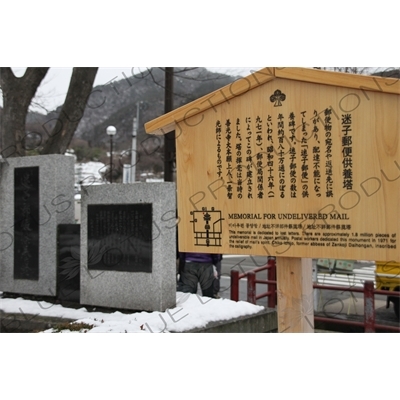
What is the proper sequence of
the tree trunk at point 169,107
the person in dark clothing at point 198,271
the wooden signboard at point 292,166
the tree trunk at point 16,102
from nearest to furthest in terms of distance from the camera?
1. the wooden signboard at point 292,166
2. the person in dark clothing at point 198,271
3. the tree trunk at point 16,102
4. the tree trunk at point 169,107

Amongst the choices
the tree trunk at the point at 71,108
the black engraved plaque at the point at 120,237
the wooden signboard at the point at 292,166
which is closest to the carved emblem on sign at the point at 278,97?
the wooden signboard at the point at 292,166

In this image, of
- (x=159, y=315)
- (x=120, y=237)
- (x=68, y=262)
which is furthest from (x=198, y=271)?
(x=68, y=262)

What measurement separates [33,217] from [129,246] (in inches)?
68.0

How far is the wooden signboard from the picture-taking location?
238cm

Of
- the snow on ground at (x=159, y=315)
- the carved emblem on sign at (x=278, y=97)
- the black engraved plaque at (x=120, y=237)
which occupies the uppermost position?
the carved emblem on sign at (x=278, y=97)

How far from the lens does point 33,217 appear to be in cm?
637

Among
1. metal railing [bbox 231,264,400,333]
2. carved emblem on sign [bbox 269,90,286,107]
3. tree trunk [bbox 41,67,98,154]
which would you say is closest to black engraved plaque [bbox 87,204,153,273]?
metal railing [bbox 231,264,400,333]

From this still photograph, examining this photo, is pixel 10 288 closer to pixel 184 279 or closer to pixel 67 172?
pixel 67 172

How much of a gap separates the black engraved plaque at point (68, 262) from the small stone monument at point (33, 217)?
0.26 ft

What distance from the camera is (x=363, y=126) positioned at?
2412mm

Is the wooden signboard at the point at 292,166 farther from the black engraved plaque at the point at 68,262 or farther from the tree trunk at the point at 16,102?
the tree trunk at the point at 16,102

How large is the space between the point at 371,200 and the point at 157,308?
3.44 m

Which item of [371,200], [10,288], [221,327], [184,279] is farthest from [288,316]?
[10,288]

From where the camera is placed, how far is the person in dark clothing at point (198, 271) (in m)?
5.65
